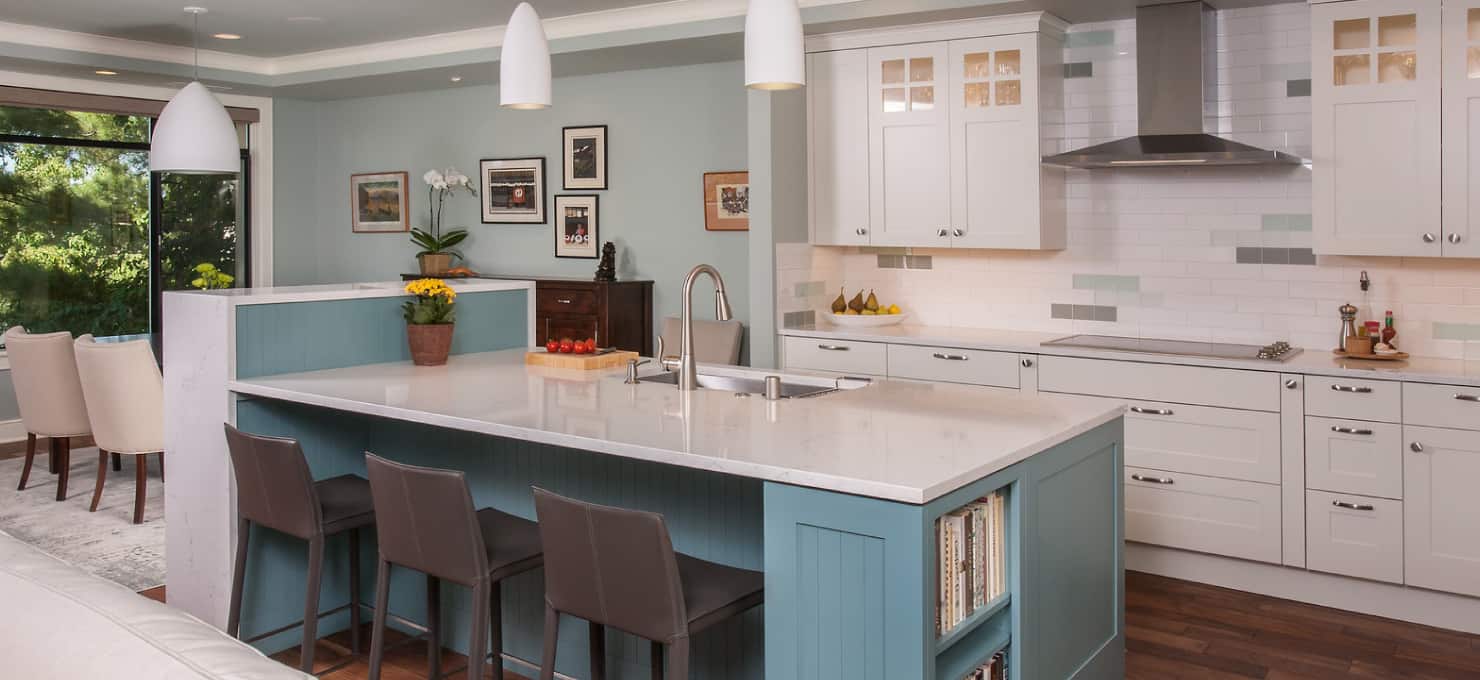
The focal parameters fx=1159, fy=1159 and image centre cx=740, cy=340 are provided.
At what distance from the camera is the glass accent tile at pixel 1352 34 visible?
432 cm

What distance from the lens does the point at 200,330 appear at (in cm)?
380

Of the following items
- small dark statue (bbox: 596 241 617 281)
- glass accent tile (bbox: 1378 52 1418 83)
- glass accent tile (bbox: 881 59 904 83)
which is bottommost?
small dark statue (bbox: 596 241 617 281)

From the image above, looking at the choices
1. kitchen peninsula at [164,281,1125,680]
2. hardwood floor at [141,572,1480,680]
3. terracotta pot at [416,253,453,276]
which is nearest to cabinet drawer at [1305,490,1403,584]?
hardwood floor at [141,572,1480,680]

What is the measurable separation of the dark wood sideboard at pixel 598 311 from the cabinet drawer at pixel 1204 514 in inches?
118

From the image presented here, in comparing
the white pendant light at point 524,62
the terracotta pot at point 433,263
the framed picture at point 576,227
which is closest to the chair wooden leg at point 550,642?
the white pendant light at point 524,62

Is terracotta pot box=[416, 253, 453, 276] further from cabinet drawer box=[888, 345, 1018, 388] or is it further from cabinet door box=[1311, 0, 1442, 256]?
cabinet door box=[1311, 0, 1442, 256]

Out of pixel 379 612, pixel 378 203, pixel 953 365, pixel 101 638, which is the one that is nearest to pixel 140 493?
pixel 379 612

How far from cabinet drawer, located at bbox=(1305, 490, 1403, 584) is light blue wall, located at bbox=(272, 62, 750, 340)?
123 inches

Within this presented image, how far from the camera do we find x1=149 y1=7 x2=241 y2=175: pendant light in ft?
17.0

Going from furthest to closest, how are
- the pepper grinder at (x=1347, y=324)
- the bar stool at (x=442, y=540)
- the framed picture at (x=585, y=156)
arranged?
the framed picture at (x=585, y=156) → the pepper grinder at (x=1347, y=324) → the bar stool at (x=442, y=540)

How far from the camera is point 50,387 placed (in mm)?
5832

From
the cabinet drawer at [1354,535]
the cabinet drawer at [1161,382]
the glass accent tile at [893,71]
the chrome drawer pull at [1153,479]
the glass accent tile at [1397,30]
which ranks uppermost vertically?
the glass accent tile at [893,71]

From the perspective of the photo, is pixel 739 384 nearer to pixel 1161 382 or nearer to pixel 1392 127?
pixel 1161 382

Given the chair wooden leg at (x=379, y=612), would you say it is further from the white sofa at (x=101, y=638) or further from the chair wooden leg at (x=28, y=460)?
the chair wooden leg at (x=28, y=460)
